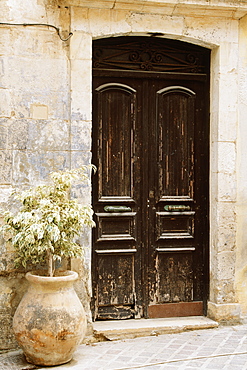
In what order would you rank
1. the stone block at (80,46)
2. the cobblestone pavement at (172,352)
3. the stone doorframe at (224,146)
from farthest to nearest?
the stone doorframe at (224,146) → the stone block at (80,46) → the cobblestone pavement at (172,352)

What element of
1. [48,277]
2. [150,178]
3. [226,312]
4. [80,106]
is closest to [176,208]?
[150,178]

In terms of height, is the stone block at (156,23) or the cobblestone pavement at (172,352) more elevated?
the stone block at (156,23)

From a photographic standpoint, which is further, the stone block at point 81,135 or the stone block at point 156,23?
the stone block at point 156,23

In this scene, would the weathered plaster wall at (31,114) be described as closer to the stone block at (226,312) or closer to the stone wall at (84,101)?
the stone wall at (84,101)

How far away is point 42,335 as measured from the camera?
431 centimetres

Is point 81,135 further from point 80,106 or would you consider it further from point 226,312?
point 226,312

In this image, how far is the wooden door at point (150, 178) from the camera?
5.48m

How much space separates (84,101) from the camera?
5141 mm

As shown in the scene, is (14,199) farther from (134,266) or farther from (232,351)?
(232,351)

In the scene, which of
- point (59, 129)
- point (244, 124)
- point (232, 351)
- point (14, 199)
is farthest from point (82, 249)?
point (244, 124)

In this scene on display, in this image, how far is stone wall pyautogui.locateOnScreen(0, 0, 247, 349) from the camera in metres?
4.96

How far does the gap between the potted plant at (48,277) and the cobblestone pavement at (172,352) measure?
253 millimetres

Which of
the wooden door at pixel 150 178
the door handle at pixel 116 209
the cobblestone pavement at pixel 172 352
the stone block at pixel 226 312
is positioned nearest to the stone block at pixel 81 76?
the wooden door at pixel 150 178

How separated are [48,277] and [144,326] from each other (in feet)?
4.58
